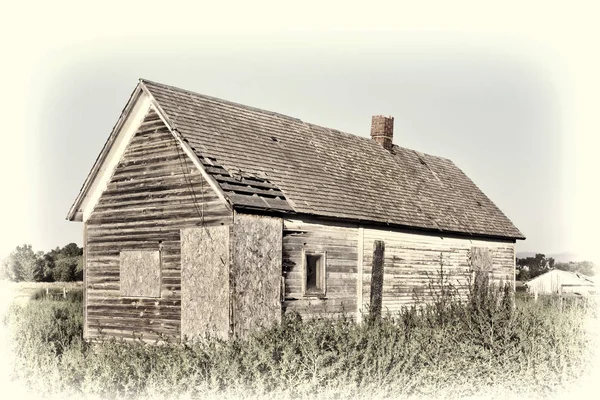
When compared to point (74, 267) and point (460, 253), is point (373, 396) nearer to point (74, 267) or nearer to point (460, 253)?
point (460, 253)

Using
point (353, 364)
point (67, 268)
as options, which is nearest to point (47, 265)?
point (67, 268)

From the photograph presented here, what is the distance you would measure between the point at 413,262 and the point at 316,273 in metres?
4.63

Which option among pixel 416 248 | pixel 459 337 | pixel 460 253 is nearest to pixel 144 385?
pixel 459 337

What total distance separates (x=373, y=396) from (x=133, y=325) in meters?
8.20

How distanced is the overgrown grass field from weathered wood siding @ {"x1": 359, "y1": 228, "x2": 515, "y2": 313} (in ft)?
16.7

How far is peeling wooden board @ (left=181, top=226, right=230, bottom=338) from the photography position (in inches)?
587

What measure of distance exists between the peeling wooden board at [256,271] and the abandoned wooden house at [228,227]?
3 cm

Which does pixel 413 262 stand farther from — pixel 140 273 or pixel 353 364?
pixel 353 364

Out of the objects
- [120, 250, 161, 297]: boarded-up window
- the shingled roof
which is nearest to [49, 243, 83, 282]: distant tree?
the shingled roof

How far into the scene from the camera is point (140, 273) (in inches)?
664

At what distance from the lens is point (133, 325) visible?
1697 cm

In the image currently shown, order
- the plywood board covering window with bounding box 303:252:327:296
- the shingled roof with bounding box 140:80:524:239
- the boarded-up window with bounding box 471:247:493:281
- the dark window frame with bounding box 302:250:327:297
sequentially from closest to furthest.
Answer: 1. the shingled roof with bounding box 140:80:524:239
2. the dark window frame with bounding box 302:250:327:297
3. the plywood board covering window with bounding box 303:252:327:296
4. the boarded-up window with bounding box 471:247:493:281

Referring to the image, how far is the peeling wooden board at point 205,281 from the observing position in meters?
14.9

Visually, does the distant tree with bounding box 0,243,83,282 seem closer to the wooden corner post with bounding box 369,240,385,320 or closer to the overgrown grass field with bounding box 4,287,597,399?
the wooden corner post with bounding box 369,240,385,320
